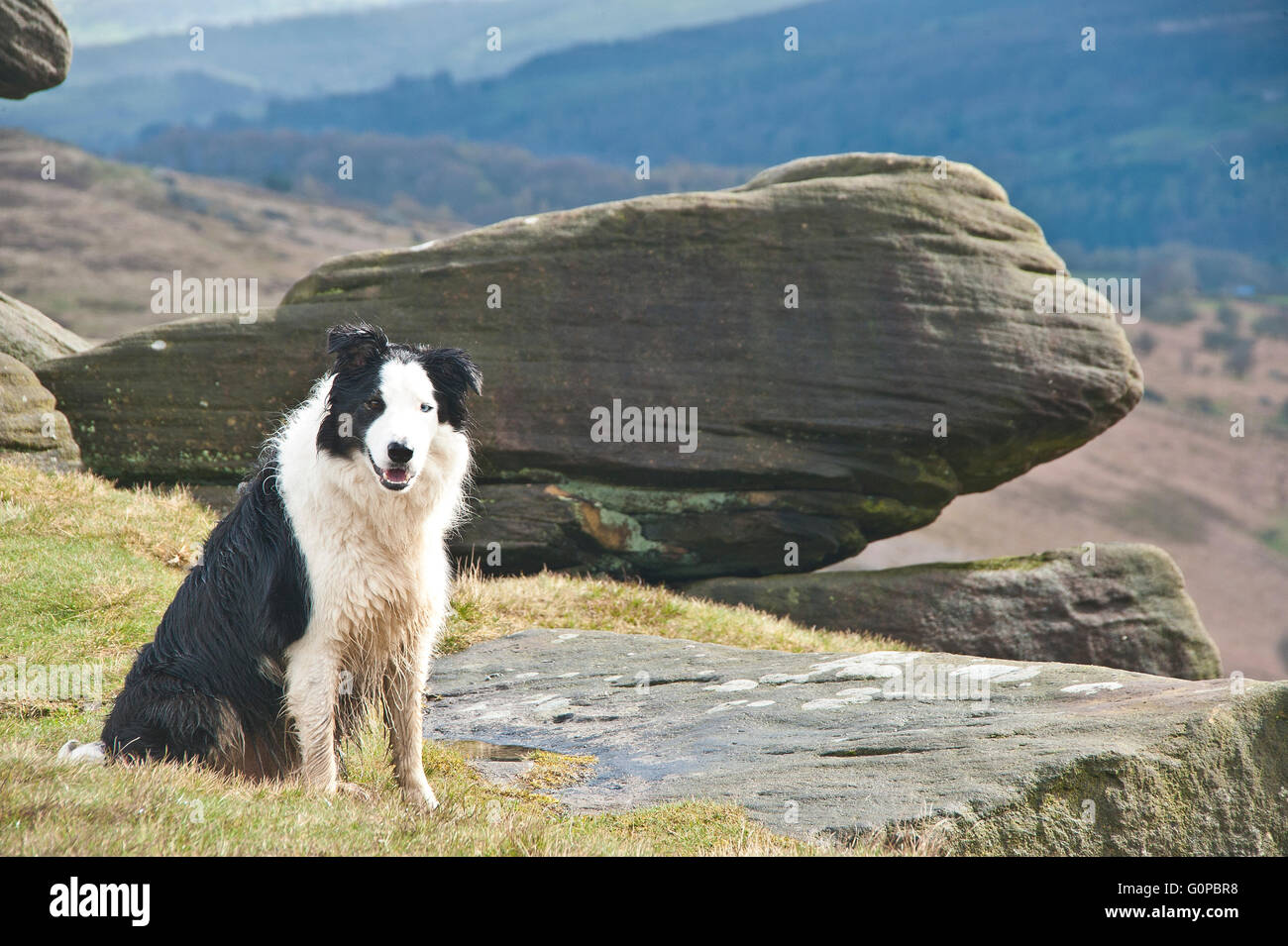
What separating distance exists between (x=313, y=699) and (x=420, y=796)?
1.07m

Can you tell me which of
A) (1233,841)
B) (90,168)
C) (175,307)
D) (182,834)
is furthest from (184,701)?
(90,168)

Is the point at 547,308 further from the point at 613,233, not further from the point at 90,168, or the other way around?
the point at 90,168

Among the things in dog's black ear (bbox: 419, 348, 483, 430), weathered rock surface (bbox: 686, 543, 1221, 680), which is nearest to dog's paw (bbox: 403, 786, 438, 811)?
dog's black ear (bbox: 419, 348, 483, 430)

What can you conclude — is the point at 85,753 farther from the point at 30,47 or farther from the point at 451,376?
the point at 30,47

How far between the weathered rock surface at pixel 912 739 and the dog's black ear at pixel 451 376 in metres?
3.01

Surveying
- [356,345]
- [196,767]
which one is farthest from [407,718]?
[356,345]

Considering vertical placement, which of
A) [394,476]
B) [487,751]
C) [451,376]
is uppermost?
[451,376]

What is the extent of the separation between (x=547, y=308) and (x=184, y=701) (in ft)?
38.9

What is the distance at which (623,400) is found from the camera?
58.3 ft

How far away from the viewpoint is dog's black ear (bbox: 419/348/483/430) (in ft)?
23.0

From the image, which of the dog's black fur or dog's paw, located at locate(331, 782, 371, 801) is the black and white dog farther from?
dog's paw, located at locate(331, 782, 371, 801)

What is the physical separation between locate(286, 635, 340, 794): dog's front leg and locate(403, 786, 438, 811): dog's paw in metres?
0.55

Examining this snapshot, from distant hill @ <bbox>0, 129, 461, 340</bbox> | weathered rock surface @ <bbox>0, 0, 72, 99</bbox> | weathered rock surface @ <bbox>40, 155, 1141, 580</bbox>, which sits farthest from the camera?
distant hill @ <bbox>0, 129, 461, 340</bbox>

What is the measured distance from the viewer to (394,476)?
6.63m
